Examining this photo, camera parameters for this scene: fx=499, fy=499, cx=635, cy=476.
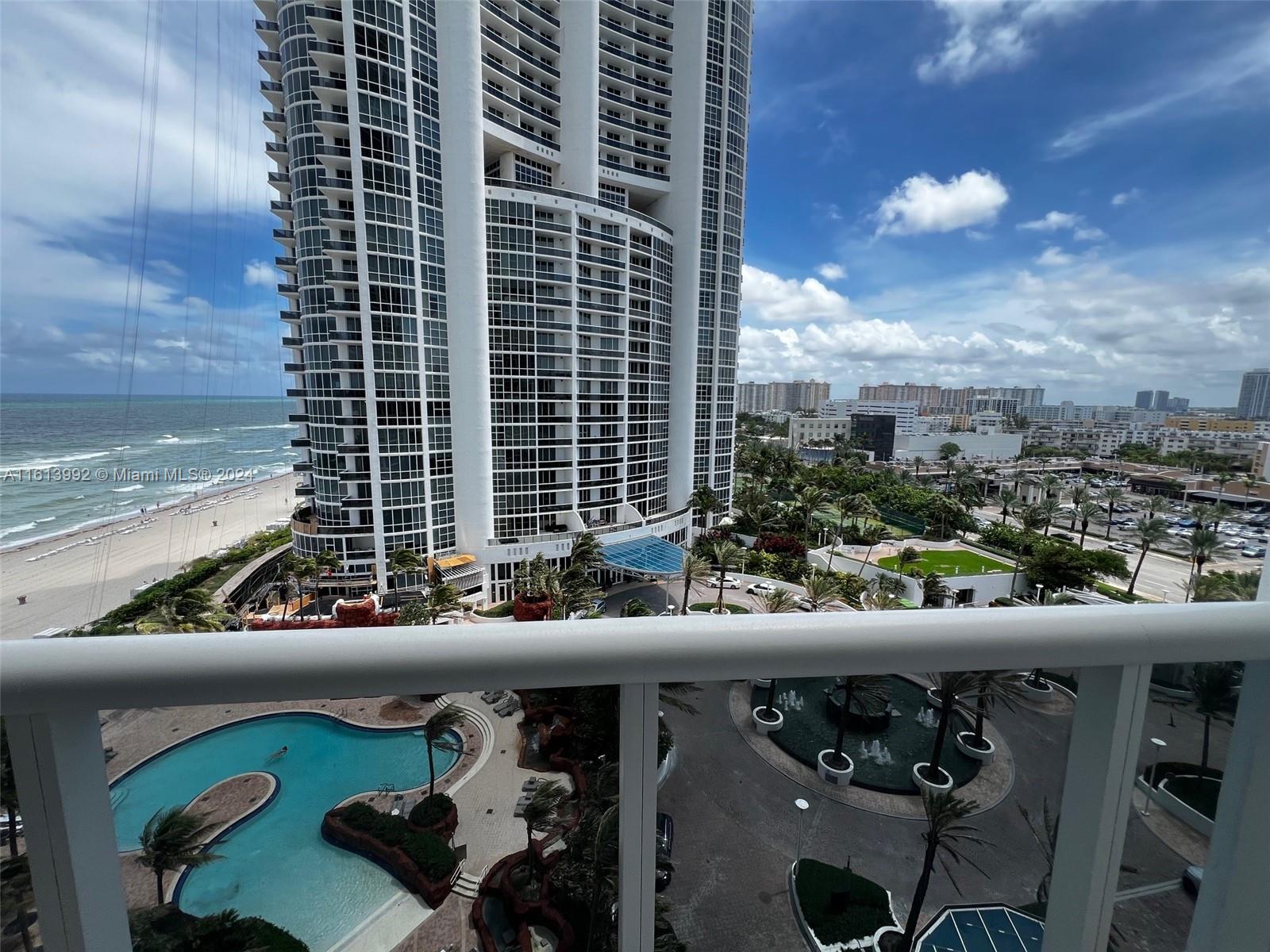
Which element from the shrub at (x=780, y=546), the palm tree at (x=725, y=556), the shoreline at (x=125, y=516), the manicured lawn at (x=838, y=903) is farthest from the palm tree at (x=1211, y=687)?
the shoreline at (x=125, y=516)

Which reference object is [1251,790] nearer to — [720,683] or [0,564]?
[720,683]

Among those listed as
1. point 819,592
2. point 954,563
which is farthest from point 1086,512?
point 819,592

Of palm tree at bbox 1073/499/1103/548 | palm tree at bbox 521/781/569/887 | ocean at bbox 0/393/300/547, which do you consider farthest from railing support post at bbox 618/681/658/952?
ocean at bbox 0/393/300/547

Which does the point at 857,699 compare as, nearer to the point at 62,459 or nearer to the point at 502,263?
the point at 502,263

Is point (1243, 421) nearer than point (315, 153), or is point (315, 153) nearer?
point (1243, 421)

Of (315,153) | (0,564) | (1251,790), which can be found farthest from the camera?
(0,564)

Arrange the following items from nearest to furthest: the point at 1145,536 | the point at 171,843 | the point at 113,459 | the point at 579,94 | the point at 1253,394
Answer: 1. the point at 171,843
2. the point at 1253,394
3. the point at 1145,536
4. the point at 579,94
5. the point at 113,459

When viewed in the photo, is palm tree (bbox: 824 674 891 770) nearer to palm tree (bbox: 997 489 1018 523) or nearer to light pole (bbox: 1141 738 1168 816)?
light pole (bbox: 1141 738 1168 816)

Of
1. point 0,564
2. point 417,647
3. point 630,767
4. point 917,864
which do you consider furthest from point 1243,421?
point 0,564
